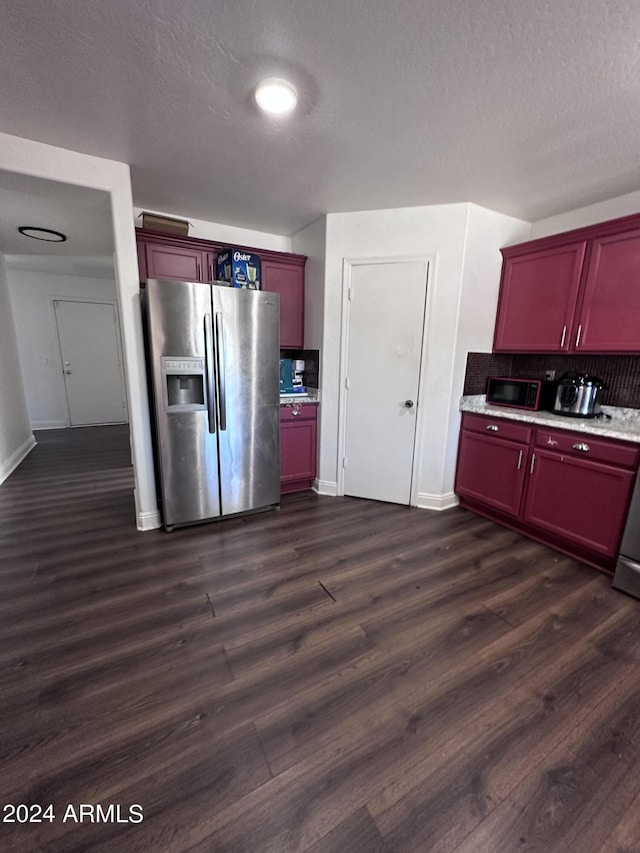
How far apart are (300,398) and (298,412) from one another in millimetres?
131

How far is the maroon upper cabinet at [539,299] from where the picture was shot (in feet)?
8.18

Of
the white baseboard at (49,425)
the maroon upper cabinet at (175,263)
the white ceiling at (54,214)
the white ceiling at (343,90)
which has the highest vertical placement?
the white ceiling at (343,90)

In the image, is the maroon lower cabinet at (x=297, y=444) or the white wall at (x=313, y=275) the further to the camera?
the maroon lower cabinet at (x=297, y=444)

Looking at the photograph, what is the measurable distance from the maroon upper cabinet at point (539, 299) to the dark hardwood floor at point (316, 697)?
5.23 feet

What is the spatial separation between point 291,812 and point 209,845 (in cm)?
24

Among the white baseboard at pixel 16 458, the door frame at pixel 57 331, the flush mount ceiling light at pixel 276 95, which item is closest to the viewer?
the flush mount ceiling light at pixel 276 95

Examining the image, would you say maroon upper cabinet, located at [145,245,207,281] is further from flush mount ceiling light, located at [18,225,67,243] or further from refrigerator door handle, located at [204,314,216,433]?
flush mount ceiling light, located at [18,225,67,243]

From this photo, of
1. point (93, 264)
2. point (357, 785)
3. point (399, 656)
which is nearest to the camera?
point (357, 785)

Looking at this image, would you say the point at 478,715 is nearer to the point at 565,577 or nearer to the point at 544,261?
the point at 565,577

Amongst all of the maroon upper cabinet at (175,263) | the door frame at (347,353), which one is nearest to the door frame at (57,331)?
the maroon upper cabinet at (175,263)

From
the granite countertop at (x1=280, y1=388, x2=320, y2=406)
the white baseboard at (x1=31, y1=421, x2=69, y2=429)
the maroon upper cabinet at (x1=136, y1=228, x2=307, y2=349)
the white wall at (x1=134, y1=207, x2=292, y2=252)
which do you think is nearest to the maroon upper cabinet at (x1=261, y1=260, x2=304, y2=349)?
the maroon upper cabinet at (x1=136, y1=228, x2=307, y2=349)

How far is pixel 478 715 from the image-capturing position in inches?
52.7

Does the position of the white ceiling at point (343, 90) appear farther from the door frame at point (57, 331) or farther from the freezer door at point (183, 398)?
the door frame at point (57, 331)

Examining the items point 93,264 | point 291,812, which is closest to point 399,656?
point 291,812
